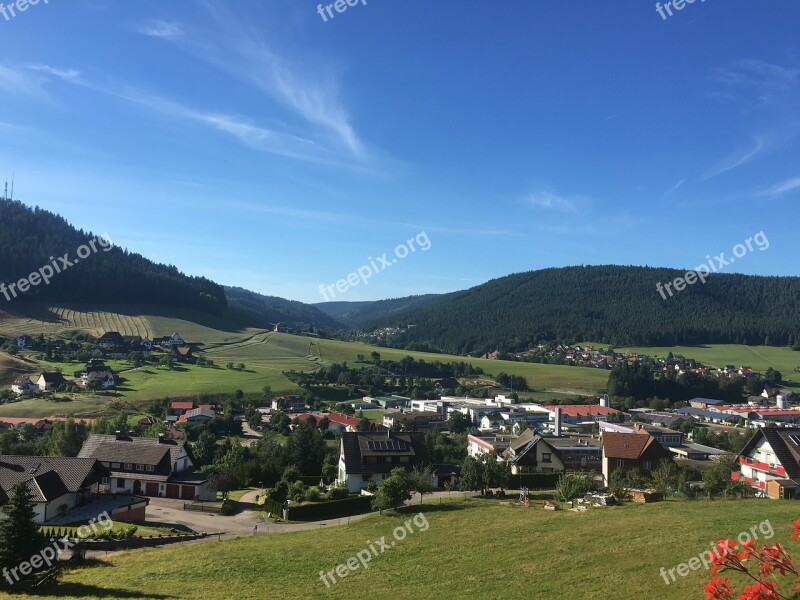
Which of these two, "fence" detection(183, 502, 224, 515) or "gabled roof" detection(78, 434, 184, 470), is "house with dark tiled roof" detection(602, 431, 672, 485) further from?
"gabled roof" detection(78, 434, 184, 470)

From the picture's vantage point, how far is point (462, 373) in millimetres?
151750

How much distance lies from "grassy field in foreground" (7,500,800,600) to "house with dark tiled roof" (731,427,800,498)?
7.90 meters

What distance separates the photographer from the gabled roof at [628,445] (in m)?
46.9

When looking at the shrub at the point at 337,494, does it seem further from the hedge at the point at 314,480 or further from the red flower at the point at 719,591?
the red flower at the point at 719,591

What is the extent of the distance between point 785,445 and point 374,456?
30056 millimetres

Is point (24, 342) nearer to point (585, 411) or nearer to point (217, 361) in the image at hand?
point (217, 361)

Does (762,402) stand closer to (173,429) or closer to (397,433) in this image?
(397,433)

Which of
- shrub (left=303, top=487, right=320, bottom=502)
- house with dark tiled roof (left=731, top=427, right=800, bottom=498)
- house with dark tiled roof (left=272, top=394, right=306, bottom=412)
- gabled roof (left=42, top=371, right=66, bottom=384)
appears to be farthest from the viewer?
house with dark tiled roof (left=272, top=394, right=306, bottom=412)

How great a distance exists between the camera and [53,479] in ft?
120

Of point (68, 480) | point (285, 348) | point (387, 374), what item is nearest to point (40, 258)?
point (285, 348)

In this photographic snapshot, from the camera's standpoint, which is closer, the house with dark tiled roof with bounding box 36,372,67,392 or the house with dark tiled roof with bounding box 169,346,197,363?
the house with dark tiled roof with bounding box 36,372,67,392

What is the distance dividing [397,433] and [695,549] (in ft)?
108

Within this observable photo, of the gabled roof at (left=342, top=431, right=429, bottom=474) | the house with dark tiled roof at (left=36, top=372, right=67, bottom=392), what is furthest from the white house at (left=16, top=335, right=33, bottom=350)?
the gabled roof at (left=342, top=431, right=429, bottom=474)

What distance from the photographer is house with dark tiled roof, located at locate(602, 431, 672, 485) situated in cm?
4650
